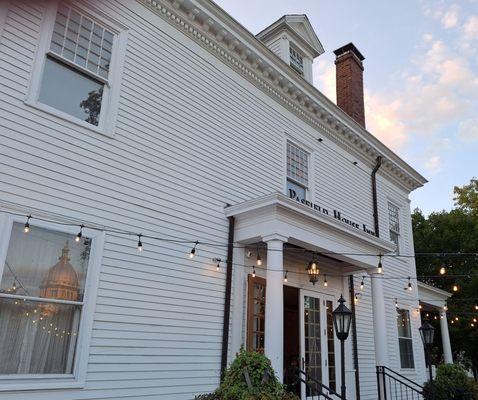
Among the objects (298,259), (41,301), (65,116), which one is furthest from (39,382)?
(298,259)

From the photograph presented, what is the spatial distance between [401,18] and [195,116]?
30.3 feet

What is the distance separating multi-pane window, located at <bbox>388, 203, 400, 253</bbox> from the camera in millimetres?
14031

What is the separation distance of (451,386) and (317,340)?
12.4 feet

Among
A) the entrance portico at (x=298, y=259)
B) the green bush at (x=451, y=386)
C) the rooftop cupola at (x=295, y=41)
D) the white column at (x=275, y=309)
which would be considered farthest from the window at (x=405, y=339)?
the rooftop cupola at (x=295, y=41)

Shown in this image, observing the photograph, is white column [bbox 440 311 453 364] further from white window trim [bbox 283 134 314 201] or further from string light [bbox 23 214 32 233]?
string light [bbox 23 214 32 233]

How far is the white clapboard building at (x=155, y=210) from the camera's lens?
5.23 meters

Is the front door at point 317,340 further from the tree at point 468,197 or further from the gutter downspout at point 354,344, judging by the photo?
the tree at point 468,197

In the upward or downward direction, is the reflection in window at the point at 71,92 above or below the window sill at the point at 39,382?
above

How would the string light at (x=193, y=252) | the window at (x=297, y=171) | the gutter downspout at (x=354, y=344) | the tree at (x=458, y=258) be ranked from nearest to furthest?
the string light at (x=193, y=252)
the window at (x=297, y=171)
the gutter downspout at (x=354, y=344)
the tree at (x=458, y=258)

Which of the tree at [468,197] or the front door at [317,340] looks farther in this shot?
the tree at [468,197]

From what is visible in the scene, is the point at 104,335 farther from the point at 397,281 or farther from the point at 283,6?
the point at 283,6

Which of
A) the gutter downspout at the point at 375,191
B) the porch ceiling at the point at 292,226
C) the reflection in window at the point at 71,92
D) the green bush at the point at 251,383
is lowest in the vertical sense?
the green bush at the point at 251,383

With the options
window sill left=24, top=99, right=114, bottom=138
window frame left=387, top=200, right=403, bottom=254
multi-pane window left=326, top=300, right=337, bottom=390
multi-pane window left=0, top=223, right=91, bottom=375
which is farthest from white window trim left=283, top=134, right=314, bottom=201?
multi-pane window left=0, top=223, right=91, bottom=375

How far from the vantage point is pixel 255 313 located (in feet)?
25.9
